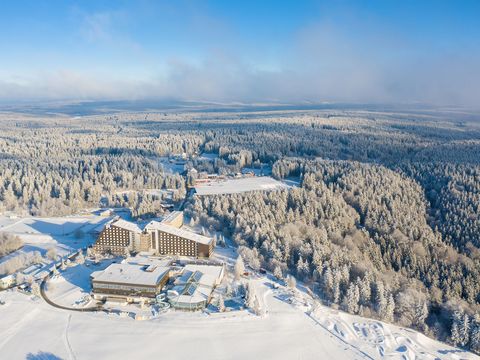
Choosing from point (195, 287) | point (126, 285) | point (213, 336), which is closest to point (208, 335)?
point (213, 336)

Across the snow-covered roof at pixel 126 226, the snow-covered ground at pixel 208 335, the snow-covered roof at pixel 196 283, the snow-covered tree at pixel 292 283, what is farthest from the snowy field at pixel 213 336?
the snow-covered roof at pixel 126 226

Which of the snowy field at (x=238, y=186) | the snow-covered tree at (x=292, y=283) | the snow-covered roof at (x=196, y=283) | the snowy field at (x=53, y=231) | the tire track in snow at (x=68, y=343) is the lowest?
the snowy field at (x=53, y=231)

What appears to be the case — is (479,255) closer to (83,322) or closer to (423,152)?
(83,322)

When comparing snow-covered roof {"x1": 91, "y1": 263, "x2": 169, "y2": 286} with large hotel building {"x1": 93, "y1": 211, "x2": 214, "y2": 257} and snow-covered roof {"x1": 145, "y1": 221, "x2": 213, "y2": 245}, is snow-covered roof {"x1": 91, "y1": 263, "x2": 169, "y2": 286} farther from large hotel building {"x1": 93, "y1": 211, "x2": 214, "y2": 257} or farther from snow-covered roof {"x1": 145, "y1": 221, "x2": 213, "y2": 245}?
large hotel building {"x1": 93, "y1": 211, "x2": 214, "y2": 257}

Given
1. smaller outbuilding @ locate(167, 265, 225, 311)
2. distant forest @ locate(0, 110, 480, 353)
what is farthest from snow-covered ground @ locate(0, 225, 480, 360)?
distant forest @ locate(0, 110, 480, 353)

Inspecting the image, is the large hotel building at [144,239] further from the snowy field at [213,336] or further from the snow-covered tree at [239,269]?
the snowy field at [213,336]

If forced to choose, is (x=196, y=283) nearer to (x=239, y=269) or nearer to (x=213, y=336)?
(x=239, y=269)
